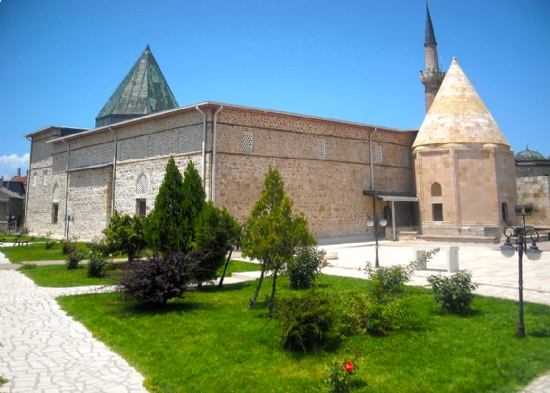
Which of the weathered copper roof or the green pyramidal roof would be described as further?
the weathered copper roof

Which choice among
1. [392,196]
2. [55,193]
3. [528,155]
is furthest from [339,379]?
[528,155]

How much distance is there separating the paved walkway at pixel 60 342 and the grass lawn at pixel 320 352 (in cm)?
20

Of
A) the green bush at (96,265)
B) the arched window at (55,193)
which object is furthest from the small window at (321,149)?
the arched window at (55,193)

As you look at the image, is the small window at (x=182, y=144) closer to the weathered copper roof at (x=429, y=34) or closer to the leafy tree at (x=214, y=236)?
the leafy tree at (x=214, y=236)

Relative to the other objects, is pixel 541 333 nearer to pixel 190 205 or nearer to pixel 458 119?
pixel 190 205

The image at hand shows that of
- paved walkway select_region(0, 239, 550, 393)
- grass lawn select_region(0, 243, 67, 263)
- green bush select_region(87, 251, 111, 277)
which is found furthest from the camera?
grass lawn select_region(0, 243, 67, 263)

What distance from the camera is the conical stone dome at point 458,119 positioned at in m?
21.3

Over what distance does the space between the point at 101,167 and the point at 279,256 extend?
17.9 m

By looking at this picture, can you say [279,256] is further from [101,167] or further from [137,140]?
[101,167]

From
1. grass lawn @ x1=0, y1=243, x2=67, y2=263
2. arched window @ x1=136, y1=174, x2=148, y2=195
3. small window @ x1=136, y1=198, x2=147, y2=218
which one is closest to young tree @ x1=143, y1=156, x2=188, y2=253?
grass lawn @ x1=0, y1=243, x2=67, y2=263

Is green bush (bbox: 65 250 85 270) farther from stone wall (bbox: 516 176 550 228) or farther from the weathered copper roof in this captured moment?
the weathered copper roof

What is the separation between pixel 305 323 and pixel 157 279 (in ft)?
9.29

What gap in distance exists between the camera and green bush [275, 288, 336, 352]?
180 inches

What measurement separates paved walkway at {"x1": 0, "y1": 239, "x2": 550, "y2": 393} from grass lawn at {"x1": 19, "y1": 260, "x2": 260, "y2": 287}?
1.38ft
